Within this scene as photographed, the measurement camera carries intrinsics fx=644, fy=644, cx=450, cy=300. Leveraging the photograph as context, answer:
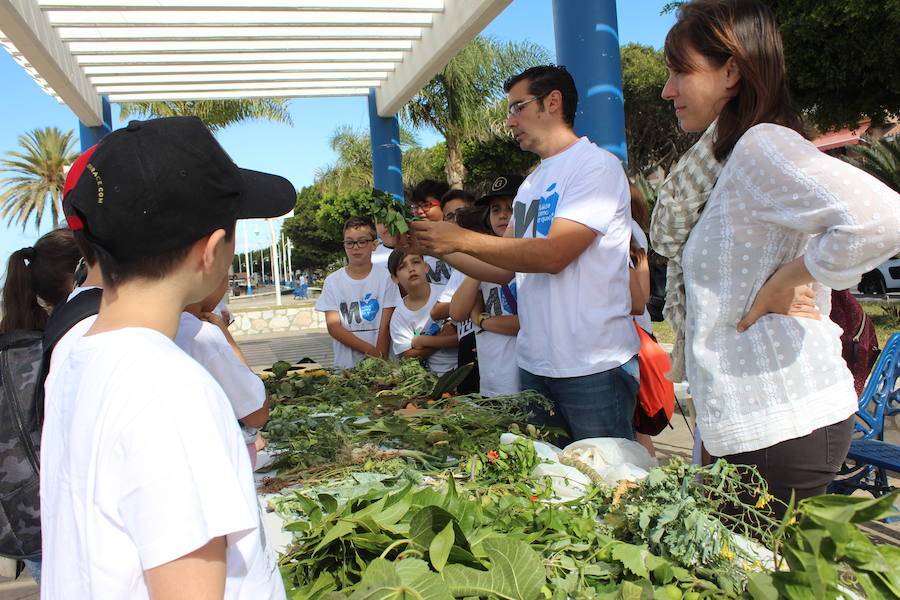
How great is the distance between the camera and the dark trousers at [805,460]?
4.61 feet

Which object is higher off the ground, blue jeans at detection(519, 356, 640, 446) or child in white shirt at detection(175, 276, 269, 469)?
child in white shirt at detection(175, 276, 269, 469)

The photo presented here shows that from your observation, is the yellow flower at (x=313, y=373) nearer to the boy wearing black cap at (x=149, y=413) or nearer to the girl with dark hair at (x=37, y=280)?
the girl with dark hair at (x=37, y=280)

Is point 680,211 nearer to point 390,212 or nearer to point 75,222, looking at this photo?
point 390,212

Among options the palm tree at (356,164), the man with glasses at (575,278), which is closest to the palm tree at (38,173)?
the palm tree at (356,164)

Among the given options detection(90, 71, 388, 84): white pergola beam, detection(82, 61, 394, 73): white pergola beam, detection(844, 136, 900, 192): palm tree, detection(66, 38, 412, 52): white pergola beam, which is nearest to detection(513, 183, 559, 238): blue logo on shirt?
detection(66, 38, 412, 52): white pergola beam

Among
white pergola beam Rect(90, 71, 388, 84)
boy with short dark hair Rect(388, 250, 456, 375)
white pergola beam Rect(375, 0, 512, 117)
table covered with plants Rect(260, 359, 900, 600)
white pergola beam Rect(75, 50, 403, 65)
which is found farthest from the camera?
white pergola beam Rect(90, 71, 388, 84)

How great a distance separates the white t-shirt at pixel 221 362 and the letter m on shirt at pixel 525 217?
1269 millimetres

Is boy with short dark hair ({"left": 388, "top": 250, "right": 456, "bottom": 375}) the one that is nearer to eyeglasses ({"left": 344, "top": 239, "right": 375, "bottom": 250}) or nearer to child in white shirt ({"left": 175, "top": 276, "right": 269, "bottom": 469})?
eyeglasses ({"left": 344, "top": 239, "right": 375, "bottom": 250})

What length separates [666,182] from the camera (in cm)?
170

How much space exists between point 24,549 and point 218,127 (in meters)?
16.6

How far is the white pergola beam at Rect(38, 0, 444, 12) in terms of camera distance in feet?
16.0

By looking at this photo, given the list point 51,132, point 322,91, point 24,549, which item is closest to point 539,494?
point 24,549

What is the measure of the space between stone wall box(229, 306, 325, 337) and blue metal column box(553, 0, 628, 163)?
13194 millimetres

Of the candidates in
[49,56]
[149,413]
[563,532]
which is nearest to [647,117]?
[49,56]
